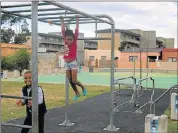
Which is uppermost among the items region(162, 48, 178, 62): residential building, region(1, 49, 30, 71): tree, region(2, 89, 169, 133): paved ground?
region(162, 48, 178, 62): residential building

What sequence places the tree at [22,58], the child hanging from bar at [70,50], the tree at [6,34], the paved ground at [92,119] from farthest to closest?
the tree at [22,58] → the tree at [6,34] → the paved ground at [92,119] → the child hanging from bar at [70,50]

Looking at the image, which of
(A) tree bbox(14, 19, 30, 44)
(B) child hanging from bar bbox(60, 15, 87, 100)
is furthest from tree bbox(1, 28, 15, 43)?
(B) child hanging from bar bbox(60, 15, 87, 100)

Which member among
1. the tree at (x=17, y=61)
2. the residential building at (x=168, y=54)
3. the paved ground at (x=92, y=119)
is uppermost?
the residential building at (x=168, y=54)

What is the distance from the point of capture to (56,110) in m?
8.77

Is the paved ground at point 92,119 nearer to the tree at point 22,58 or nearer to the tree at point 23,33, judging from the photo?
the tree at point 23,33

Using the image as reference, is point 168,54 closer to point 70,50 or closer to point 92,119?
point 92,119

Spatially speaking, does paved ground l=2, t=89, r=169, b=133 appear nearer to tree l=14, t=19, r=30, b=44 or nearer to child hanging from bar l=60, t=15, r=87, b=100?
child hanging from bar l=60, t=15, r=87, b=100

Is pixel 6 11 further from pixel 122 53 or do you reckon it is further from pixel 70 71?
pixel 122 53

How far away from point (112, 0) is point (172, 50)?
37809mm

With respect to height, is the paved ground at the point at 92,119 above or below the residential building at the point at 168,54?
below

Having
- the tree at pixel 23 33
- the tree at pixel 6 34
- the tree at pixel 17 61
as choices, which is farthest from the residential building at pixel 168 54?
the tree at pixel 6 34

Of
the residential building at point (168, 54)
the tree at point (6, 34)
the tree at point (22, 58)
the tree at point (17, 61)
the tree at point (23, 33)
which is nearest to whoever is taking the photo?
the tree at point (23, 33)

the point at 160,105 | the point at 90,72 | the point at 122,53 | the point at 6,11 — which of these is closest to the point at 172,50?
the point at 122,53

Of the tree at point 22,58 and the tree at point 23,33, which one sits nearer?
the tree at point 23,33
